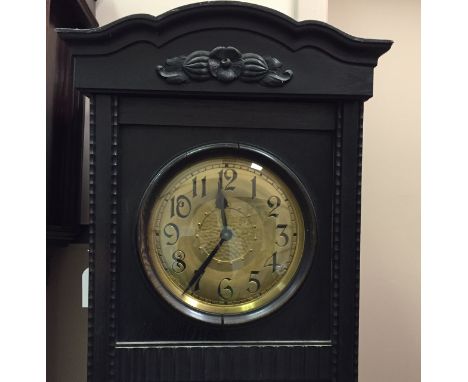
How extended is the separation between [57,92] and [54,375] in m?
0.62

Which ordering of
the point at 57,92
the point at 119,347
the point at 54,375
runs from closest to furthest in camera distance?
the point at 119,347 < the point at 57,92 < the point at 54,375

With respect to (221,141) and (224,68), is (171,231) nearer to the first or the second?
(221,141)

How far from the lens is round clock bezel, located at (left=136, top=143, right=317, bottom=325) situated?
0.77 metres

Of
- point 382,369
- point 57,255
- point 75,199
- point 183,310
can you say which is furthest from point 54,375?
point 382,369

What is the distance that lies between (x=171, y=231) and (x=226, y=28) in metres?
0.32

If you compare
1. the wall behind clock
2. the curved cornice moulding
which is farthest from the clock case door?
the wall behind clock

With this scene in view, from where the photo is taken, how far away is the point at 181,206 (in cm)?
78

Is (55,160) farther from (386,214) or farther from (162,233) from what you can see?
(386,214)

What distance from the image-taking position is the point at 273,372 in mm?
773

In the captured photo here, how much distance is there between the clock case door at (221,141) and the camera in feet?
2.47

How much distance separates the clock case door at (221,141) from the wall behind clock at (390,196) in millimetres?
402

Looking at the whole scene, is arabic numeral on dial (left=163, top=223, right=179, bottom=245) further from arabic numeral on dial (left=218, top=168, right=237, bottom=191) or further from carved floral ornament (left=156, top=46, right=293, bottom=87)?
carved floral ornament (left=156, top=46, right=293, bottom=87)

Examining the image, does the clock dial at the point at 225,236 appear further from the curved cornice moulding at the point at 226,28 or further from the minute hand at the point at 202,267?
the curved cornice moulding at the point at 226,28

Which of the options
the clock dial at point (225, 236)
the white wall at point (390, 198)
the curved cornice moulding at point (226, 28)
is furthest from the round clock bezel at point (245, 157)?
the white wall at point (390, 198)
